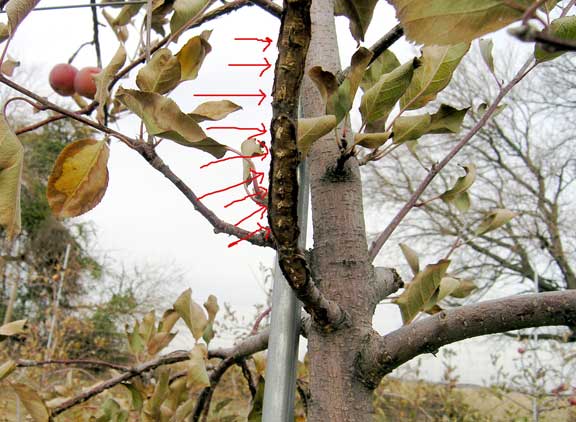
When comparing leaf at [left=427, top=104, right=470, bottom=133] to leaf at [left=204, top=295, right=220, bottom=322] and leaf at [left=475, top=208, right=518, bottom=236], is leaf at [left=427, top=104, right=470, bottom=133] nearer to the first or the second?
leaf at [left=475, top=208, right=518, bottom=236]

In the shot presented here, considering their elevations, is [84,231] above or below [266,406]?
above

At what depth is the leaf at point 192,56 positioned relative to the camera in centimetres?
34

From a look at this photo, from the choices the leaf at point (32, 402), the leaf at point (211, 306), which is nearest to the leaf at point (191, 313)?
the leaf at point (211, 306)

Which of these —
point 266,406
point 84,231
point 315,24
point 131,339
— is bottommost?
point 266,406

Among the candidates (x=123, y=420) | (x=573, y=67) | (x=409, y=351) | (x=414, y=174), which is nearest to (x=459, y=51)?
(x=409, y=351)

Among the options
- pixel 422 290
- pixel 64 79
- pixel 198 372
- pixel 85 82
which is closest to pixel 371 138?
pixel 422 290

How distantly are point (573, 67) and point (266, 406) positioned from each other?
529cm

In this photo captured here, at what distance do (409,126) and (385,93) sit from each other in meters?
0.04

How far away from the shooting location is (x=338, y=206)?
379 millimetres

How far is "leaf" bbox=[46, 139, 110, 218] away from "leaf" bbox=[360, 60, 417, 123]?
16 centimetres

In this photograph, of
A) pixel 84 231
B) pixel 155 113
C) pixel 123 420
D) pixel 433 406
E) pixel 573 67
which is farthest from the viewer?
pixel 84 231

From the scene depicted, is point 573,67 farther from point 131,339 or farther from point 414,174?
point 131,339

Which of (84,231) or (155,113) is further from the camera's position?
(84,231)

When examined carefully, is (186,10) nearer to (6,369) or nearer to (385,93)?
(385,93)
